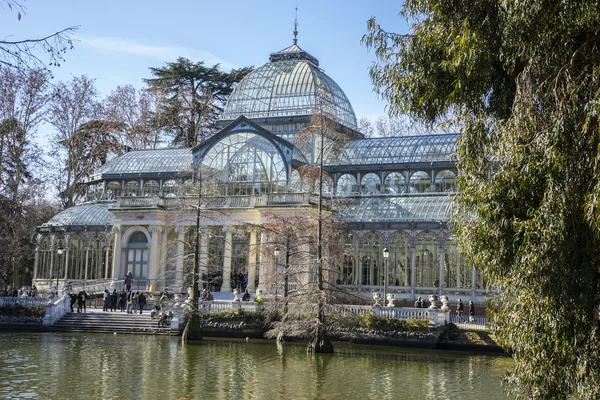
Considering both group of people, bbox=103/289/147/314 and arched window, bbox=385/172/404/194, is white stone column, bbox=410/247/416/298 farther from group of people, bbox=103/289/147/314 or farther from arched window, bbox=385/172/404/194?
group of people, bbox=103/289/147/314

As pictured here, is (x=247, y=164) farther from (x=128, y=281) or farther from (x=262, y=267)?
(x=262, y=267)

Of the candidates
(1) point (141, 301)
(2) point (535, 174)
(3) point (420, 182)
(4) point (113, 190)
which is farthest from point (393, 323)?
(4) point (113, 190)

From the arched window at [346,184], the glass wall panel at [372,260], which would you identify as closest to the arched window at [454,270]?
the glass wall panel at [372,260]

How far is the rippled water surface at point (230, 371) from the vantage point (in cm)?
1803

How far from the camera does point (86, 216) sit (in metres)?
47.9

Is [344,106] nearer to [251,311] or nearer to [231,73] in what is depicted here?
[231,73]

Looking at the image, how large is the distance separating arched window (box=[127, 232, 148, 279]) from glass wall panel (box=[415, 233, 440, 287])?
16.9m

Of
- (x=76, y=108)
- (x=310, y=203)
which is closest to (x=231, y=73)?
(x=76, y=108)

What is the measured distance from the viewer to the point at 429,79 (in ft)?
43.8

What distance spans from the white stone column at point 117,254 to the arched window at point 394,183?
56.1 ft

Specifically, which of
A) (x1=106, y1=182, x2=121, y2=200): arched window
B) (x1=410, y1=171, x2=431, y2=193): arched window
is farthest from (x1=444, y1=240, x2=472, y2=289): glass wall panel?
(x1=106, y1=182, x2=121, y2=200): arched window

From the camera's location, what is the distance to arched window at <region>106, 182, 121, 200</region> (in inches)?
1982

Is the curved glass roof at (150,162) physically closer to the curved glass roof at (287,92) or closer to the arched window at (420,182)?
the curved glass roof at (287,92)

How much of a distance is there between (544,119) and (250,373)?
42.6ft
